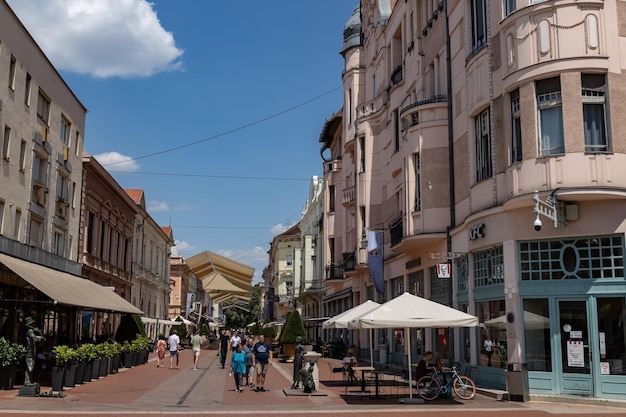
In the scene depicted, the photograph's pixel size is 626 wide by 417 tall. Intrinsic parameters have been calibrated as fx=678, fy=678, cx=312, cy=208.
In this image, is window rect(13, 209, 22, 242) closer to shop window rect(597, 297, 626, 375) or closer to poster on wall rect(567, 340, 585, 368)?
poster on wall rect(567, 340, 585, 368)

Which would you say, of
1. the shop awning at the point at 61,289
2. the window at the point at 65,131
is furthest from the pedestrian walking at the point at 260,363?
the window at the point at 65,131

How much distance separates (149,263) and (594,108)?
48.6 meters

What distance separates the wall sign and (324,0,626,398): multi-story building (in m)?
0.03

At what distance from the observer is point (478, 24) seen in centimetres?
2106

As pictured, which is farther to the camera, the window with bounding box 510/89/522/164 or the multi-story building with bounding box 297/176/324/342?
the multi-story building with bounding box 297/176/324/342

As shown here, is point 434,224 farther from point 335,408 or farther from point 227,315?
point 227,315

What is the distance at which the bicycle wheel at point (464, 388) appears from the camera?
17578 mm

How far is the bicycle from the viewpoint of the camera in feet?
57.2

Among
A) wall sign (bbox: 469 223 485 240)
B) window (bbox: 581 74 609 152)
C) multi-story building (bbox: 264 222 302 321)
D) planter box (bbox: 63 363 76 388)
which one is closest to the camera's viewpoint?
window (bbox: 581 74 609 152)

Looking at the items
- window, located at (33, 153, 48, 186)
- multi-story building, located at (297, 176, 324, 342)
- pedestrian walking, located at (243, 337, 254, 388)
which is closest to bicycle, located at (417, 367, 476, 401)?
pedestrian walking, located at (243, 337, 254, 388)

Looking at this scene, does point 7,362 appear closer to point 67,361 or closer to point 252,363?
point 67,361

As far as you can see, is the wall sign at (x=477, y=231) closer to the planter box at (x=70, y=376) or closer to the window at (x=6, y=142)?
the planter box at (x=70, y=376)

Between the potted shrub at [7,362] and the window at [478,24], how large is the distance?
1601 centimetres

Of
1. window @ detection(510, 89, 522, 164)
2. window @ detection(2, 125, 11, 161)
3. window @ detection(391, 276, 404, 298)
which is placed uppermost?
window @ detection(2, 125, 11, 161)
